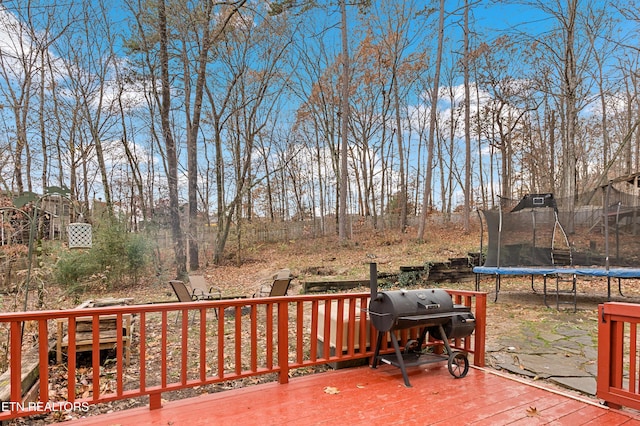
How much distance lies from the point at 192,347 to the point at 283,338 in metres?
2.15

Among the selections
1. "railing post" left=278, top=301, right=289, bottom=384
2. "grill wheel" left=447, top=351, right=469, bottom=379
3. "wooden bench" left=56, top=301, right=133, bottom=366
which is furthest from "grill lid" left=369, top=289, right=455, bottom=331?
"wooden bench" left=56, top=301, right=133, bottom=366

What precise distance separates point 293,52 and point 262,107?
2586mm

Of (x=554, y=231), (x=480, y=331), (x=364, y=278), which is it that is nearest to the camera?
(x=480, y=331)

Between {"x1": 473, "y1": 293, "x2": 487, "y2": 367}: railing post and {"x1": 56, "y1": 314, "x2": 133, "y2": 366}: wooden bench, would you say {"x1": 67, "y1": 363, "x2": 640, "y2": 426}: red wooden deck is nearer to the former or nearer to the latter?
{"x1": 473, "y1": 293, "x2": 487, "y2": 367}: railing post

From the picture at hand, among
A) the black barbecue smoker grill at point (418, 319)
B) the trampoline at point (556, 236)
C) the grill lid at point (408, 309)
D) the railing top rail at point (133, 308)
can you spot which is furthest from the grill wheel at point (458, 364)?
the trampoline at point (556, 236)

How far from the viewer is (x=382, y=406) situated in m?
2.65

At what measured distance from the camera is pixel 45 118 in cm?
1051

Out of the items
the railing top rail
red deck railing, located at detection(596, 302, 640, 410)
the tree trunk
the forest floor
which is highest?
the tree trunk

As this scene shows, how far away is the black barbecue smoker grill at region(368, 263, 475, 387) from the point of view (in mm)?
3051

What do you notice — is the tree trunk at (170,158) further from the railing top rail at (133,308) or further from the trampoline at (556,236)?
the railing top rail at (133,308)

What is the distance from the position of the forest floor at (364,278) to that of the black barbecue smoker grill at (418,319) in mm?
735

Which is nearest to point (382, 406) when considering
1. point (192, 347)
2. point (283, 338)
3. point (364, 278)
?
point (283, 338)

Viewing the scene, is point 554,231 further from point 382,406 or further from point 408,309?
point 382,406

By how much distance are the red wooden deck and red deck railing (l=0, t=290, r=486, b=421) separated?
145 mm
